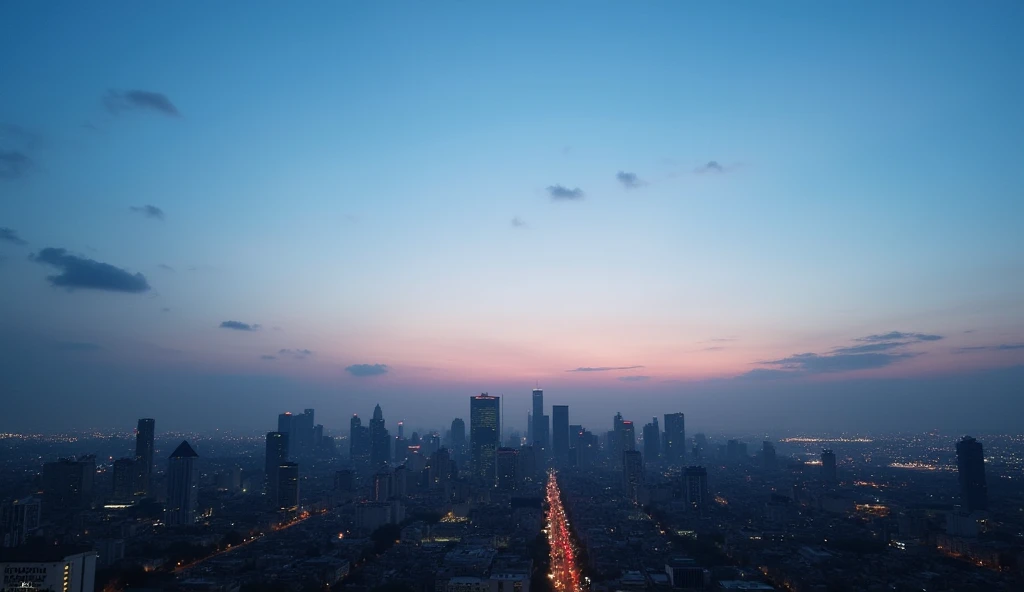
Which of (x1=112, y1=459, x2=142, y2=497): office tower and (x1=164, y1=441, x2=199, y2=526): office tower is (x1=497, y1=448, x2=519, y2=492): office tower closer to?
(x1=164, y1=441, x2=199, y2=526): office tower

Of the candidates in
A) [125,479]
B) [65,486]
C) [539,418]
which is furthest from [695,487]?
[539,418]

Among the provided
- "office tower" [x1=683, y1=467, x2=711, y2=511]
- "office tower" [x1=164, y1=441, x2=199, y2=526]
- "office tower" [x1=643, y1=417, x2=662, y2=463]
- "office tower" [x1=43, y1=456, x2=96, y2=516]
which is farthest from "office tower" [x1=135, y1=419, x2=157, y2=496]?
"office tower" [x1=643, y1=417, x2=662, y2=463]

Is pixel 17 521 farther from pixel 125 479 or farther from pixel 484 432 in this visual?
pixel 484 432

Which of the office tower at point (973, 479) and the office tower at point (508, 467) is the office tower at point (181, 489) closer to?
the office tower at point (508, 467)

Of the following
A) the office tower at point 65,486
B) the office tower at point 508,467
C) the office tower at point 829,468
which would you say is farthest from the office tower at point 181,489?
the office tower at point 829,468

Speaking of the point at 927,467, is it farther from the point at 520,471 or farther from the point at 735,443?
the point at 520,471

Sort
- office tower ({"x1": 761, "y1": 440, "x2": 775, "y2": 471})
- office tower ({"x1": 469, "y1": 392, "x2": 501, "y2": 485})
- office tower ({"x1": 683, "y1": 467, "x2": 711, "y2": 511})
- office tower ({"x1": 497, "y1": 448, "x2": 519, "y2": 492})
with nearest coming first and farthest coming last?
office tower ({"x1": 683, "y1": 467, "x2": 711, "y2": 511})
office tower ({"x1": 497, "y1": 448, "x2": 519, "y2": 492})
office tower ({"x1": 469, "y1": 392, "x2": 501, "y2": 485})
office tower ({"x1": 761, "y1": 440, "x2": 775, "y2": 471})
